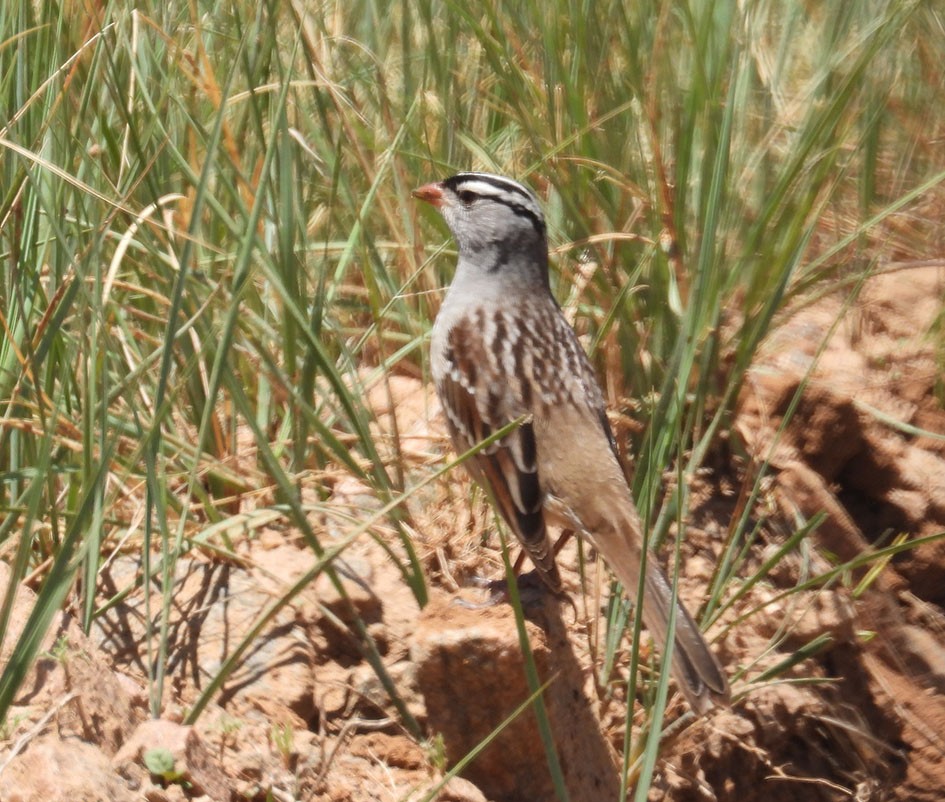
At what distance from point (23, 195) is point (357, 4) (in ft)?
8.04

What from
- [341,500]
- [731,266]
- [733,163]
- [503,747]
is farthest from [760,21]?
[503,747]

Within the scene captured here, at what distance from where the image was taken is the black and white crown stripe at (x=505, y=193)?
189 inches

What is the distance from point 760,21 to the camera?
5953 mm

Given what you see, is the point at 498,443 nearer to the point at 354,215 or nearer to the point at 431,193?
the point at 354,215

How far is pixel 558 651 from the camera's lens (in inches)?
165

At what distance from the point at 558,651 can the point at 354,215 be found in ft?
5.35

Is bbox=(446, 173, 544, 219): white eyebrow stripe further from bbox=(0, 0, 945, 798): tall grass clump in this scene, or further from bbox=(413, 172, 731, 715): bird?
bbox=(0, 0, 945, 798): tall grass clump

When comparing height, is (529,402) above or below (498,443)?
above

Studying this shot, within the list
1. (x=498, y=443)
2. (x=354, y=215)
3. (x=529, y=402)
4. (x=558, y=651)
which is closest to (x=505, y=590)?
(x=558, y=651)

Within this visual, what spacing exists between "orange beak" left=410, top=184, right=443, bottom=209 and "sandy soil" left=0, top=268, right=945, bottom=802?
0.72 m

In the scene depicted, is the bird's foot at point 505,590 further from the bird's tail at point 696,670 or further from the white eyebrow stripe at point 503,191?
the white eyebrow stripe at point 503,191

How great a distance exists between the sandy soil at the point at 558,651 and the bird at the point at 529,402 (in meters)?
0.30

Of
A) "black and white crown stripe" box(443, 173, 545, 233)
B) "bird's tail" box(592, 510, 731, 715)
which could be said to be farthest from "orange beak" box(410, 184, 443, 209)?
"bird's tail" box(592, 510, 731, 715)

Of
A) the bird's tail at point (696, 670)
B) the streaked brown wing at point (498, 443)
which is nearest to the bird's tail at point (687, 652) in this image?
the bird's tail at point (696, 670)
